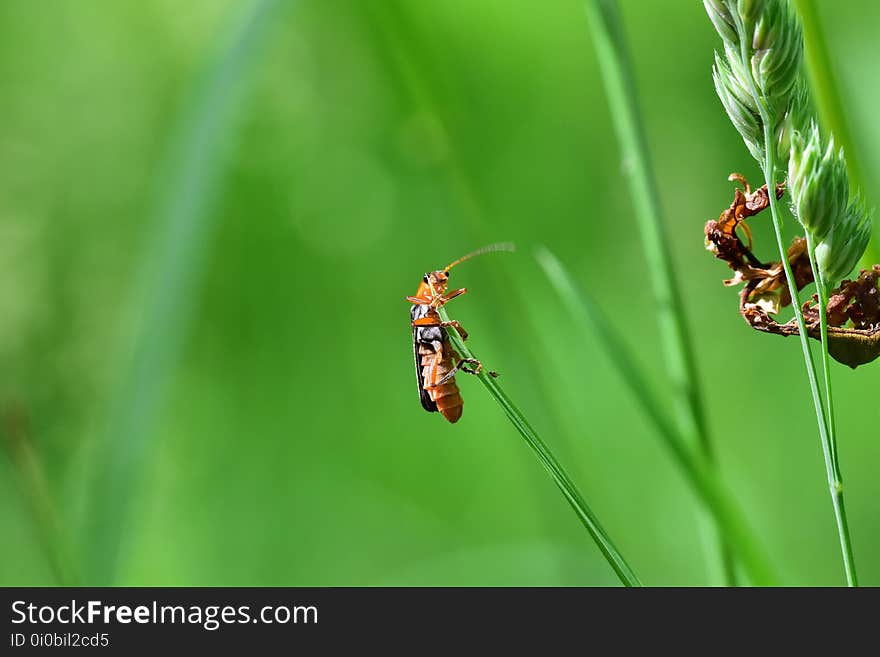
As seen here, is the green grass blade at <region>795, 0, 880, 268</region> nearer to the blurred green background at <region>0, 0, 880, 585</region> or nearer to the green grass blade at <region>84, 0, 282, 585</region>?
the green grass blade at <region>84, 0, 282, 585</region>

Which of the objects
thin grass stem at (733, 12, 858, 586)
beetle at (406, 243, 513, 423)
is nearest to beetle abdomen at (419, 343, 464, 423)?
beetle at (406, 243, 513, 423)

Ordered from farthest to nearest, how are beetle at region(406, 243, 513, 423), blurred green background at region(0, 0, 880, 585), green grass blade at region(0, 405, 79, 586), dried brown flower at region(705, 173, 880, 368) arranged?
blurred green background at region(0, 0, 880, 585), beetle at region(406, 243, 513, 423), green grass blade at region(0, 405, 79, 586), dried brown flower at region(705, 173, 880, 368)

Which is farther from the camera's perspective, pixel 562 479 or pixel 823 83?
pixel 823 83

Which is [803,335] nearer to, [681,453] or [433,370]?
[681,453]

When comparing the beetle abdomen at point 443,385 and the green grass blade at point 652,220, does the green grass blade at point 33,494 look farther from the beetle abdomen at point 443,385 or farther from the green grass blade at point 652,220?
the green grass blade at point 652,220

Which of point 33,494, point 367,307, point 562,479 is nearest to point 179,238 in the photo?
point 33,494
